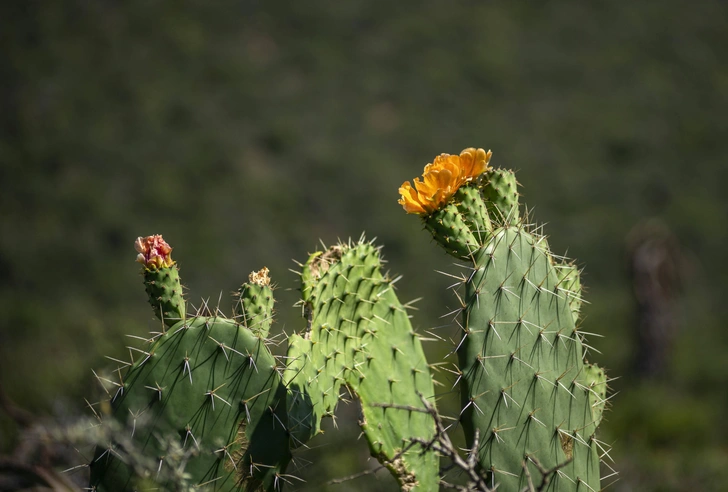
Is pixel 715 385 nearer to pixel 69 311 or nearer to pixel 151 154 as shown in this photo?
pixel 69 311

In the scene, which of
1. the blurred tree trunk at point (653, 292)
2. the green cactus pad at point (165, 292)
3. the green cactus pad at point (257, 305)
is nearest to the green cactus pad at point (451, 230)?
the green cactus pad at point (257, 305)

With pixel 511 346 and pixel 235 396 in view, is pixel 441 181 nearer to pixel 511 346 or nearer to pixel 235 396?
pixel 511 346

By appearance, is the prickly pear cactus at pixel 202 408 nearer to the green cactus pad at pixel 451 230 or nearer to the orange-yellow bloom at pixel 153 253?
the orange-yellow bloom at pixel 153 253

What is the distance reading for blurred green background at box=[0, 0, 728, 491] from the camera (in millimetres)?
12977

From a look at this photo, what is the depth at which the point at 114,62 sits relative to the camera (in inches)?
644

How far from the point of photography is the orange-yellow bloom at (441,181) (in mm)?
1692

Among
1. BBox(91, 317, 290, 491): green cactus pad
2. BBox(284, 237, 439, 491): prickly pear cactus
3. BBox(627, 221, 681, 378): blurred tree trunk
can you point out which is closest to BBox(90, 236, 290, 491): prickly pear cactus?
BBox(91, 317, 290, 491): green cactus pad

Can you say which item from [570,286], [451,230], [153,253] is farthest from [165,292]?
[570,286]

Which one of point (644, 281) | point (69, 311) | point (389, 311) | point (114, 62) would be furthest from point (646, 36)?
point (389, 311)

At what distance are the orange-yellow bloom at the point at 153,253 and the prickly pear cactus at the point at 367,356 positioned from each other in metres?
0.36

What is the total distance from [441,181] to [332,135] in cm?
1484

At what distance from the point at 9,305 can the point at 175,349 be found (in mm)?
11729

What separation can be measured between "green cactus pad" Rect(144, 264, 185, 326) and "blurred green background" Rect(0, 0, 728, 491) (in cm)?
851

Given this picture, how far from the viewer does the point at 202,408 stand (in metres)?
1.59
